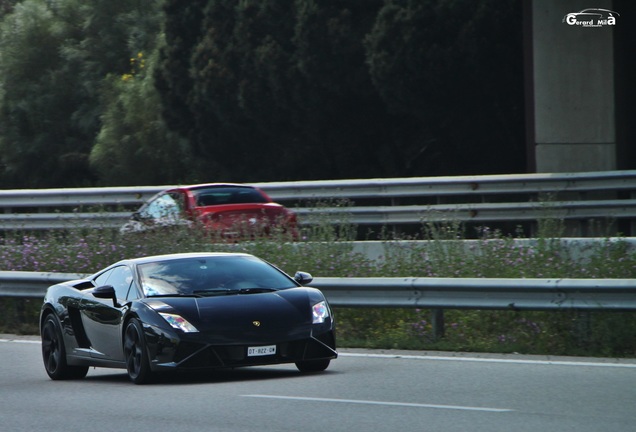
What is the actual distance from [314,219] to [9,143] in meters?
26.6

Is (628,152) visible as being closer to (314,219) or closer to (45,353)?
(314,219)

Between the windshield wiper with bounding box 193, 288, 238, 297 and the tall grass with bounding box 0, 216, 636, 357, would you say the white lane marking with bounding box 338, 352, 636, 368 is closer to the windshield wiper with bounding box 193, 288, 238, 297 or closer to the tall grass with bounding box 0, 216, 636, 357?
the tall grass with bounding box 0, 216, 636, 357

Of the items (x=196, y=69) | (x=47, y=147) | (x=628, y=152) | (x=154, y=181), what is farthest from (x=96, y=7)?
(x=628, y=152)

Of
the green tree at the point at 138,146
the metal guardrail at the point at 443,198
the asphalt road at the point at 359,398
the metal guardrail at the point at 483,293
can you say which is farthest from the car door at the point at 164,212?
the green tree at the point at 138,146

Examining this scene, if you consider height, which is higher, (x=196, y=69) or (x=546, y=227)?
(x=196, y=69)

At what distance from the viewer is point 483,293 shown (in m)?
13.6

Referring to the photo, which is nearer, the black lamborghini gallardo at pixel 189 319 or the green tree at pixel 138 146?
the black lamborghini gallardo at pixel 189 319

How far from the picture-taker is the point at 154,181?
40.3 metres

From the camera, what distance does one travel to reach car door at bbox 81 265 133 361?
12203 mm

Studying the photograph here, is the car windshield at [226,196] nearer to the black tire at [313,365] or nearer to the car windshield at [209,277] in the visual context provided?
the car windshield at [209,277]

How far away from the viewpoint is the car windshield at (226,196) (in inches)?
871

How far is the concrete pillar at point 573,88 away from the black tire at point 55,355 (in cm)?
1515

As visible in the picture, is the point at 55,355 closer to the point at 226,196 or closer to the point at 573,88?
the point at 226,196

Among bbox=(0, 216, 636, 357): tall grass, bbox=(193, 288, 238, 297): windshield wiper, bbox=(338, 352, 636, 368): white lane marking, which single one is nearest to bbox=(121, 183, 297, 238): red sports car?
bbox=(0, 216, 636, 357): tall grass
